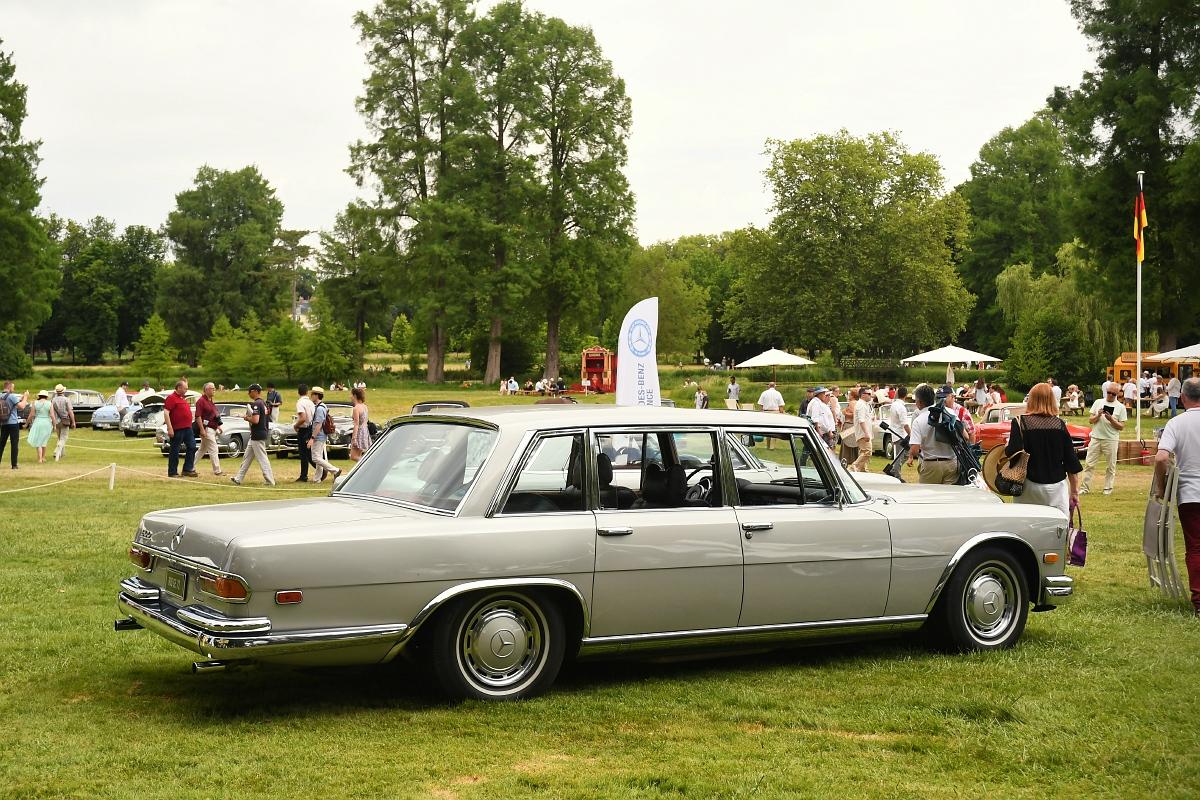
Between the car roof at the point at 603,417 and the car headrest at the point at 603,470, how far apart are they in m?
Answer: 0.19

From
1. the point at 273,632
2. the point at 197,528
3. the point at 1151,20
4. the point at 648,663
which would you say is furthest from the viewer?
the point at 1151,20

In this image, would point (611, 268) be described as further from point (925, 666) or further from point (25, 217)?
point (925, 666)

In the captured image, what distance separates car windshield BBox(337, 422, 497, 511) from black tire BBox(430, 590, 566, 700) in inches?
21.9

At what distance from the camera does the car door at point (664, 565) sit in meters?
6.79

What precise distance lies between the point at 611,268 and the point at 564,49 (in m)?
12.5

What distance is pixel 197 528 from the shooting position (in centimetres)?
646

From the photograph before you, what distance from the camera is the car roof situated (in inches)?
277

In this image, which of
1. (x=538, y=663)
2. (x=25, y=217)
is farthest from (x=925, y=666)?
(x=25, y=217)

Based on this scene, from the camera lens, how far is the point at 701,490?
7383mm

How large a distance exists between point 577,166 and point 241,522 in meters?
65.8

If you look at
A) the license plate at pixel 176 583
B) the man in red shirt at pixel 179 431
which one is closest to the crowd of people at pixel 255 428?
the man in red shirt at pixel 179 431

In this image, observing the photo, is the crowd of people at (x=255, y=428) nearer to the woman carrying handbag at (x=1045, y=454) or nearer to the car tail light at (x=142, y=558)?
the woman carrying handbag at (x=1045, y=454)

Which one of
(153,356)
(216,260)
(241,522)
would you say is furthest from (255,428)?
(216,260)

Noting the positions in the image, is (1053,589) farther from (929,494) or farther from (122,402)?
(122,402)
